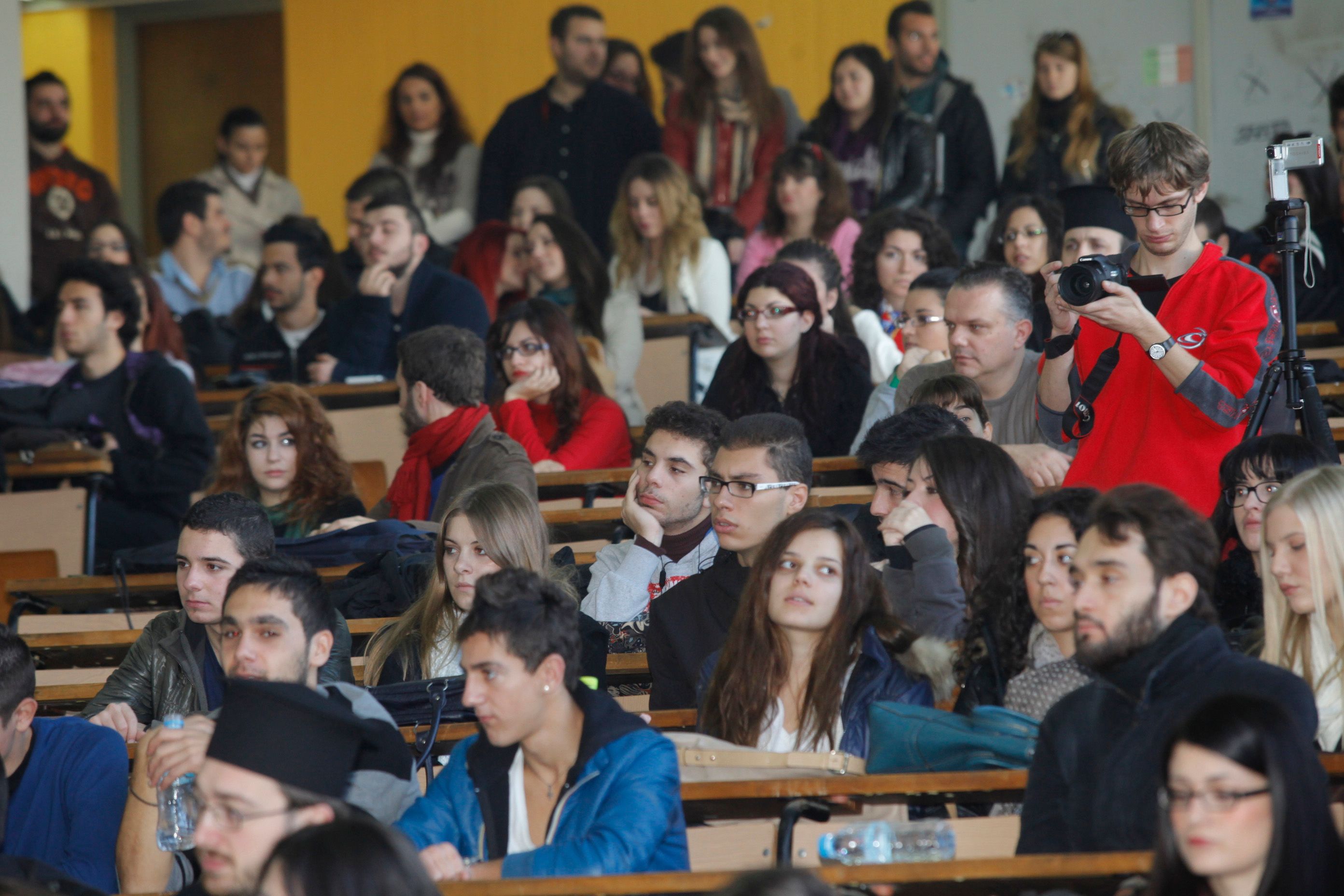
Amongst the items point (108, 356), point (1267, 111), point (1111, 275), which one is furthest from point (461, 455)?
point (1267, 111)

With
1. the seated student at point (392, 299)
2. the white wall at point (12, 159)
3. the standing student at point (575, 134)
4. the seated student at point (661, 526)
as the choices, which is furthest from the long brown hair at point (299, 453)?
the white wall at point (12, 159)

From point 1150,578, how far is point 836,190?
426 centimetres

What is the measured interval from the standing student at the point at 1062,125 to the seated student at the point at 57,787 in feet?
15.6

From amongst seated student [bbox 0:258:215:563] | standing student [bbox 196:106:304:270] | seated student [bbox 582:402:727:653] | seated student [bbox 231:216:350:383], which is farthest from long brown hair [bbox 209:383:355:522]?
standing student [bbox 196:106:304:270]

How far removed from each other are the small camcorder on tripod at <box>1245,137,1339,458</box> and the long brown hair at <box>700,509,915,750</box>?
0.95m

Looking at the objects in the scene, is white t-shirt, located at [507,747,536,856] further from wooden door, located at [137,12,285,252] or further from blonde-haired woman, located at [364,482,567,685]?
wooden door, located at [137,12,285,252]

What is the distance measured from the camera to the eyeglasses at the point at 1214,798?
7.00 feet

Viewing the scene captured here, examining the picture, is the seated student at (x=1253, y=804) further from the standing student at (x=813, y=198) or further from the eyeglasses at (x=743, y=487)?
the standing student at (x=813, y=198)

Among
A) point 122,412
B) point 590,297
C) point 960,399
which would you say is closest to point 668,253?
point 590,297

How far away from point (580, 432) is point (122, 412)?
1582 mm

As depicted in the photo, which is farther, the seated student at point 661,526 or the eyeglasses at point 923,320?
the eyeglasses at point 923,320

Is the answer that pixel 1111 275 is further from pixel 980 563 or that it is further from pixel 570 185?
pixel 570 185

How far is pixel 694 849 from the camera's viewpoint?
291cm

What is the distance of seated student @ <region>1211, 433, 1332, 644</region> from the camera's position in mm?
3352
